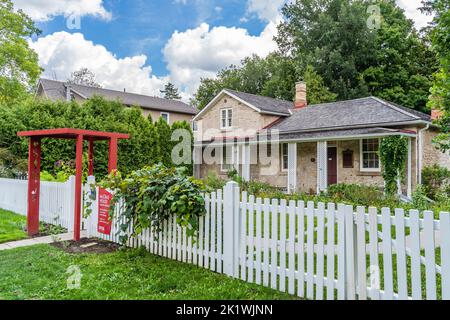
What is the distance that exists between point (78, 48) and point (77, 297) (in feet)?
58.5

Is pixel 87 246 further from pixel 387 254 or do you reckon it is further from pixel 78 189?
pixel 387 254

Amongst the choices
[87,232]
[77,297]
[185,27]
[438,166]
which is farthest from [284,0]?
[77,297]

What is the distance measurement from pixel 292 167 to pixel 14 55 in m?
21.5

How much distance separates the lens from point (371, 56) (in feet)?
96.7

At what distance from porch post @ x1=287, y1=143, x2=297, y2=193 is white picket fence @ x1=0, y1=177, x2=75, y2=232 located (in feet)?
34.6

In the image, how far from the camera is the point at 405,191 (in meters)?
13.5

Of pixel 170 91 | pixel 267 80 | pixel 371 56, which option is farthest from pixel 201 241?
pixel 170 91

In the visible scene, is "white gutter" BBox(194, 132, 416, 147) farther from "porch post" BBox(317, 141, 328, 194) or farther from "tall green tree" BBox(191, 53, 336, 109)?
"tall green tree" BBox(191, 53, 336, 109)

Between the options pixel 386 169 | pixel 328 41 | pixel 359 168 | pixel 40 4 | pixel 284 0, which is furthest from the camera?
pixel 284 0

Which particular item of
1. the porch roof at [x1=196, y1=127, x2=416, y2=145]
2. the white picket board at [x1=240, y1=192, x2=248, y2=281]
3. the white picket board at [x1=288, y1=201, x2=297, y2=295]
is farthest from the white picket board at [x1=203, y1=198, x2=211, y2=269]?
the porch roof at [x1=196, y1=127, x2=416, y2=145]

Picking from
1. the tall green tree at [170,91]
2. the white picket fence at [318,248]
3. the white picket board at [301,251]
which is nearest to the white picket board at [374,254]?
the white picket fence at [318,248]

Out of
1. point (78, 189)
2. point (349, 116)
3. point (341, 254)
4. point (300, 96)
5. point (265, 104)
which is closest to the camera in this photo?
point (341, 254)

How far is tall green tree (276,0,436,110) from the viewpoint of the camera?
28734 mm

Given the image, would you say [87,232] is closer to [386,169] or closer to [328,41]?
[386,169]
